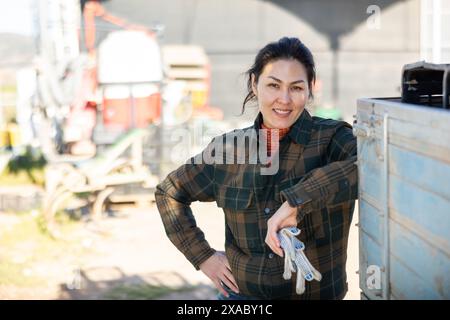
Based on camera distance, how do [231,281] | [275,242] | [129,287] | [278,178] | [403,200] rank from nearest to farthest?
[403,200], [275,242], [278,178], [231,281], [129,287]

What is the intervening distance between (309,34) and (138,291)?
7.64m

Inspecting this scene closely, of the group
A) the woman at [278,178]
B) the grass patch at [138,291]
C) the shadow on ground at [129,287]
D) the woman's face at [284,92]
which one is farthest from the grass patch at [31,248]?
the woman's face at [284,92]

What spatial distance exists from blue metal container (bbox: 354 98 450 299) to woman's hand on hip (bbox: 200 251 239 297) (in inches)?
25.7

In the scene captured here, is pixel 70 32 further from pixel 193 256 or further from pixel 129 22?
pixel 193 256

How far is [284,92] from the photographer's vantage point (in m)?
2.52

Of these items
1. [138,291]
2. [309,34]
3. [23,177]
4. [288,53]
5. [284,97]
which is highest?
[309,34]

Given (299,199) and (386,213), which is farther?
(299,199)

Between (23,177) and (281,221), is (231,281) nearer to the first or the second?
(281,221)

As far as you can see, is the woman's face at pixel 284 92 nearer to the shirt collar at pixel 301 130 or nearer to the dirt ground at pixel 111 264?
the shirt collar at pixel 301 130

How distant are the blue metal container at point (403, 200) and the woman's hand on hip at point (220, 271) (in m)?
0.65

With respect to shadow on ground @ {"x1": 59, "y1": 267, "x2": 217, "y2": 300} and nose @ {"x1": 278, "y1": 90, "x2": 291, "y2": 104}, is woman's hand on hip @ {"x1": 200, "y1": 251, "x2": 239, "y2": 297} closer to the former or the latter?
nose @ {"x1": 278, "y1": 90, "x2": 291, "y2": 104}

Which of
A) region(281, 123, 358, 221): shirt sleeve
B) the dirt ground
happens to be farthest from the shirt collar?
the dirt ground

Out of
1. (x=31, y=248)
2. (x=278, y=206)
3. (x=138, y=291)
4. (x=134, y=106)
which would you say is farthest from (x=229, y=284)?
(x=134, y=106)

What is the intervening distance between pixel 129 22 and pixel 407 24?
15.2 feet
